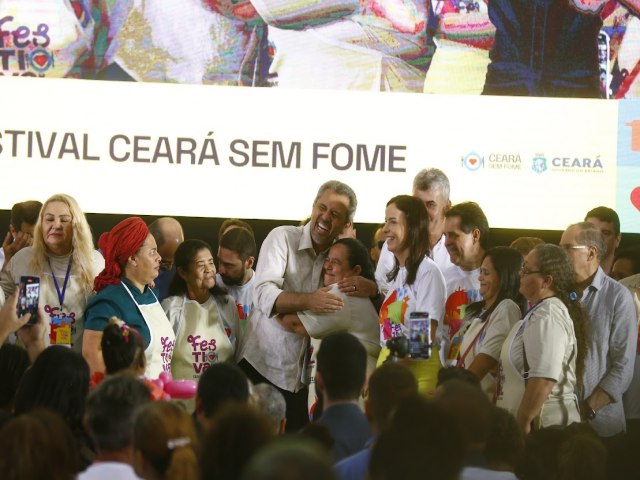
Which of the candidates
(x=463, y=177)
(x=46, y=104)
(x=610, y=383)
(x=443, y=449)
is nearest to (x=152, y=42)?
(x=46, y=104)

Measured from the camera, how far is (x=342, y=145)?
6414mm

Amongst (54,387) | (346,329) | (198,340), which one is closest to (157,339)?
(198,340)

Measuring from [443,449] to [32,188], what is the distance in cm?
485

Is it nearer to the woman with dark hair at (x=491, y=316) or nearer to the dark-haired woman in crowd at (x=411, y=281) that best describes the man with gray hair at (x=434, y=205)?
the dark-haired woman in crowd at (x=411, y=281)

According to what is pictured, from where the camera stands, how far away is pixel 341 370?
3.19 metres

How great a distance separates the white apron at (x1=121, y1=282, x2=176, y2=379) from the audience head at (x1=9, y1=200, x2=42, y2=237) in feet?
4.62

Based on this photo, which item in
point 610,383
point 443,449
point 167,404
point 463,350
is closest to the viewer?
point 443,449

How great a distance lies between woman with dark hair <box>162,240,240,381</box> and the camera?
4715 millimetres

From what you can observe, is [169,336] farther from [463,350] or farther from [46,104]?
[46,104]

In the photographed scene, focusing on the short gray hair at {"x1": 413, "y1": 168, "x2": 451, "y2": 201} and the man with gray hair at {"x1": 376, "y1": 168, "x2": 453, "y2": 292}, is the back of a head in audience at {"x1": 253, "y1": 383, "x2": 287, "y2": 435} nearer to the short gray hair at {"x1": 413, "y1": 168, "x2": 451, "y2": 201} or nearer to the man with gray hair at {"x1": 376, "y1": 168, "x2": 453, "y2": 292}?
the man with gray hair at {"x1": 376, "y1": 168, "x2": 453, "y2": 292}

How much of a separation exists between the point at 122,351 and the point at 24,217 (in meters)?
2.27

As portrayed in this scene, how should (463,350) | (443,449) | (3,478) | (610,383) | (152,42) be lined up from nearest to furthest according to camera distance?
(443,449), (3,478), (463,350), (610,383), (152,42)

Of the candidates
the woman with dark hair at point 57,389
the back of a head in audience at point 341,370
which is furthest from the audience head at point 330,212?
the woman with dark hair at point 57,389

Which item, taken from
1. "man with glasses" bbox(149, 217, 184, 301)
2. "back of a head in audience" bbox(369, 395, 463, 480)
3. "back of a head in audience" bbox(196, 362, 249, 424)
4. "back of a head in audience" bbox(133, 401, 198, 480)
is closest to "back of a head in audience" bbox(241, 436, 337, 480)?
"back of a head in audience" bbox(369, 395, 463, 480)
